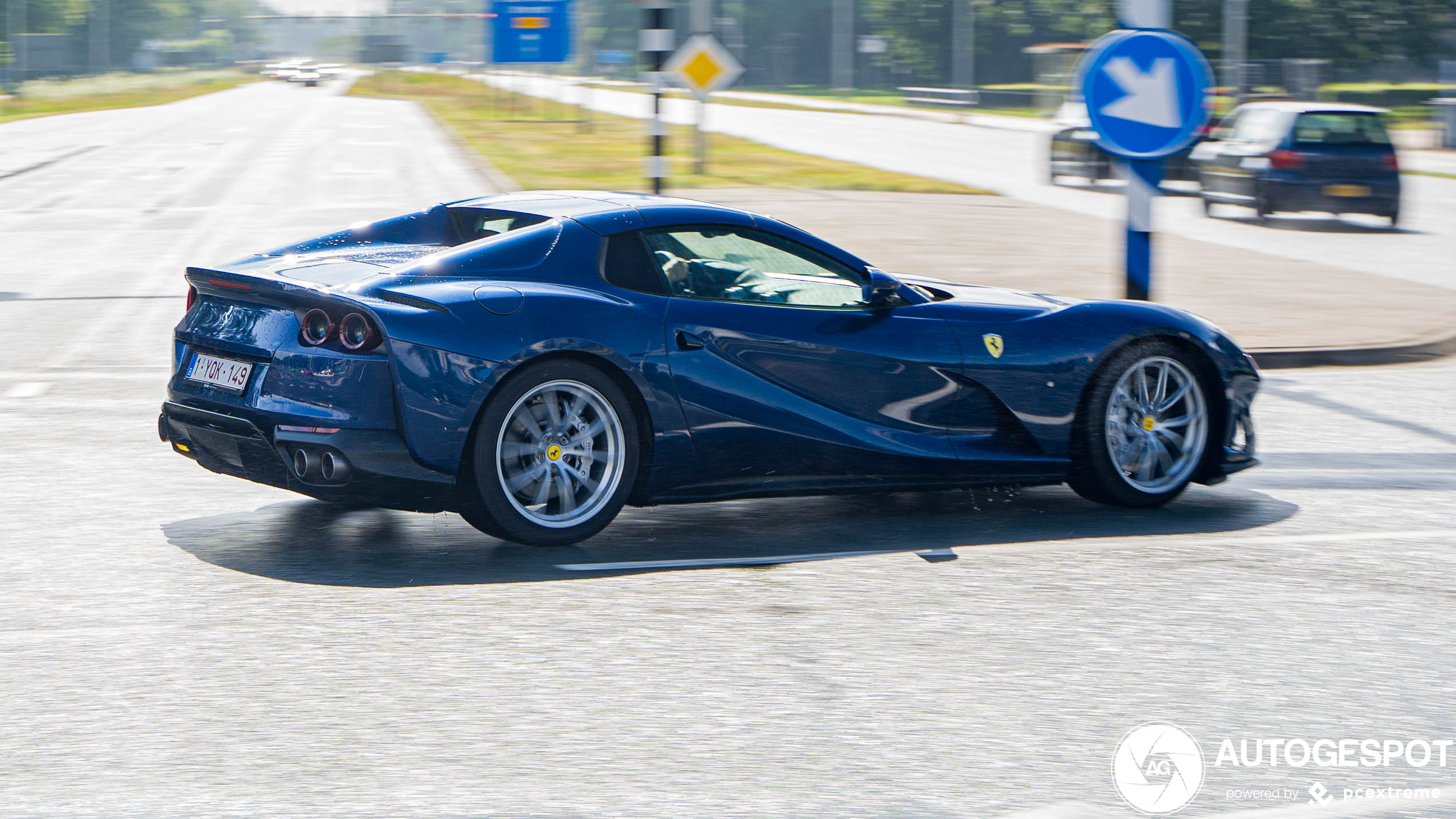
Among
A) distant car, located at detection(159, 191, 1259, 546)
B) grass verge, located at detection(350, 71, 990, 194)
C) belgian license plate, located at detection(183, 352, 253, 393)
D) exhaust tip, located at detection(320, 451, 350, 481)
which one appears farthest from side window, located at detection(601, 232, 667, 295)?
grass verge, located at detection(350, 71, 990, 194)

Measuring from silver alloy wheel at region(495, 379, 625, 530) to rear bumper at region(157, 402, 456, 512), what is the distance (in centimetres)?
26

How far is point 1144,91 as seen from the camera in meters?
8.33

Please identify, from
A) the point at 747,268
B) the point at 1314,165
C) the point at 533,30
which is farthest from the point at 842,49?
the point at 747,268

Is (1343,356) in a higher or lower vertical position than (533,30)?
lower

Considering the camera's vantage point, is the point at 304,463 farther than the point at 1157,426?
No

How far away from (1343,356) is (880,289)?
6.11 meters

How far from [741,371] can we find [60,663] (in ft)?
8.25

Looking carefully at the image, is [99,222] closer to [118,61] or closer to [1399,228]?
[1399,228]

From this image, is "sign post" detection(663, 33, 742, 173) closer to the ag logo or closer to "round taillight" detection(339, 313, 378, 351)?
"round taillight" detection(339, 313, 378, 351)

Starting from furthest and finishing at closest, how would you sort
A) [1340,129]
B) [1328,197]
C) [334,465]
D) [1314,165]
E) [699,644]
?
[1340,129] → [1314,165] → [1328,197] → [334,465] → [699,644]

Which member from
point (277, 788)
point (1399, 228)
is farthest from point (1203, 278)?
point (277, 788)

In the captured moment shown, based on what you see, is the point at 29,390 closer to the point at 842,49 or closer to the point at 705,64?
the point at 705,64

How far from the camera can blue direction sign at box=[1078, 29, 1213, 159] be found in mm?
8281

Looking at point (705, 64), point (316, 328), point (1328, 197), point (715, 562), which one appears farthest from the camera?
point (1328, 197)
